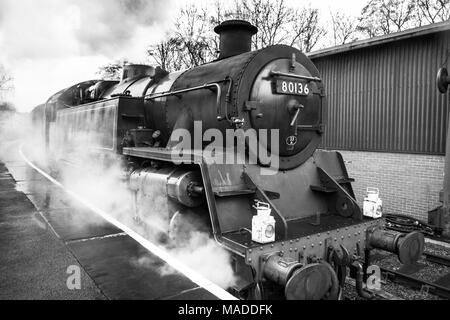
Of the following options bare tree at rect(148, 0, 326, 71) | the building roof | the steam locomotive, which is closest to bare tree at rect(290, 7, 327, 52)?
bare tree at rect(148, 0, 326, 71)

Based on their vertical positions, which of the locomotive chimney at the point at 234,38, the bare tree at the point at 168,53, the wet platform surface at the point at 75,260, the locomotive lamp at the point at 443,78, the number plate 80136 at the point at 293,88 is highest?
the bare tree at the point at 168,53

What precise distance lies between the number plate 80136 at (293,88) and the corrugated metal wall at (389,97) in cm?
474

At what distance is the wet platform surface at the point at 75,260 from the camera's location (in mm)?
3184

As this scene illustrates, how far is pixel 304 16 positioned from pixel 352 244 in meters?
23.0

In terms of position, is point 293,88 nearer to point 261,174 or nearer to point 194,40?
point 261,174

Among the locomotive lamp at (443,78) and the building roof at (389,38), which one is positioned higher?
the building roof at (389,38)

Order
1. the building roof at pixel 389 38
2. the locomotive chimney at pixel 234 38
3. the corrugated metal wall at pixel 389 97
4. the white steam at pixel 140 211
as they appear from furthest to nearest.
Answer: the corrugated metal wall at pixel 389 97
the building roof at pixel 389 38
the locomotive chimney at pixel 234 38
the white steam at pixel 140 211

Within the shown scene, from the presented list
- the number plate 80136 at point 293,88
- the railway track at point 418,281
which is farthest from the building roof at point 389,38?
the railway track at point 418,281

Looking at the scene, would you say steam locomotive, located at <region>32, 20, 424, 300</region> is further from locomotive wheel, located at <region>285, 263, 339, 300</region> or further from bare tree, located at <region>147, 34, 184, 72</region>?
bare tree, located at <region>147, 34, 184, 72</region>

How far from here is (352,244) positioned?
3.96 metres

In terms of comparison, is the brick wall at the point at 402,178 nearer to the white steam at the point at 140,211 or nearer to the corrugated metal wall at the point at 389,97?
A: the corrugated metal wall at the point at 389,97

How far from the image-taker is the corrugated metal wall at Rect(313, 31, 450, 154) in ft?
25.5

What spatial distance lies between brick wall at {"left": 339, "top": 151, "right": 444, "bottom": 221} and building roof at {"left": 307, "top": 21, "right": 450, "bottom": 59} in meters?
2.71

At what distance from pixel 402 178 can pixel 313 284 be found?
258 inches
